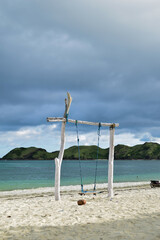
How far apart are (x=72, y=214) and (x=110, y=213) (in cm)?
140

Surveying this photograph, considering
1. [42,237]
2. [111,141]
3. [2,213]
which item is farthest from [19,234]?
[111,141]

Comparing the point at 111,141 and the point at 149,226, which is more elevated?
the point at 111,141

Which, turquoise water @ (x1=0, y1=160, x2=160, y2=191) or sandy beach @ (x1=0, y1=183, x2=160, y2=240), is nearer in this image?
sandy beach @ (x1=0, y1=183, x2=160, y2=240)

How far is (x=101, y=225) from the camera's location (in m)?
7.04

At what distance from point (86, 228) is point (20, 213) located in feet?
10.9

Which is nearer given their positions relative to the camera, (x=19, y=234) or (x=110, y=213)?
(x=19, y=234)

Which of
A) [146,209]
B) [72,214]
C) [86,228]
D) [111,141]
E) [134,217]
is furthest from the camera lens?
[111,141]

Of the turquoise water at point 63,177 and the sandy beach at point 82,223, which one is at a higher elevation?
the sandy beach at point 82,223

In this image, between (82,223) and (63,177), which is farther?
(63,177)

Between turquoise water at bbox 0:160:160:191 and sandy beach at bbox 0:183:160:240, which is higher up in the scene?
sandy beach at bbox 0:183:160:240

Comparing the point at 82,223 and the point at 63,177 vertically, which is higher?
the point at 82,223

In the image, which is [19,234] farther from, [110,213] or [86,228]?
[110,213]

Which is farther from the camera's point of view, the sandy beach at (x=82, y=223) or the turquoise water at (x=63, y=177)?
the turquoise water at (x=63, y=177)

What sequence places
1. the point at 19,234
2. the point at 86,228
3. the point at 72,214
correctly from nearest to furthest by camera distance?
the point at 19,234 < the point at 86,228 < the point at 72,214
